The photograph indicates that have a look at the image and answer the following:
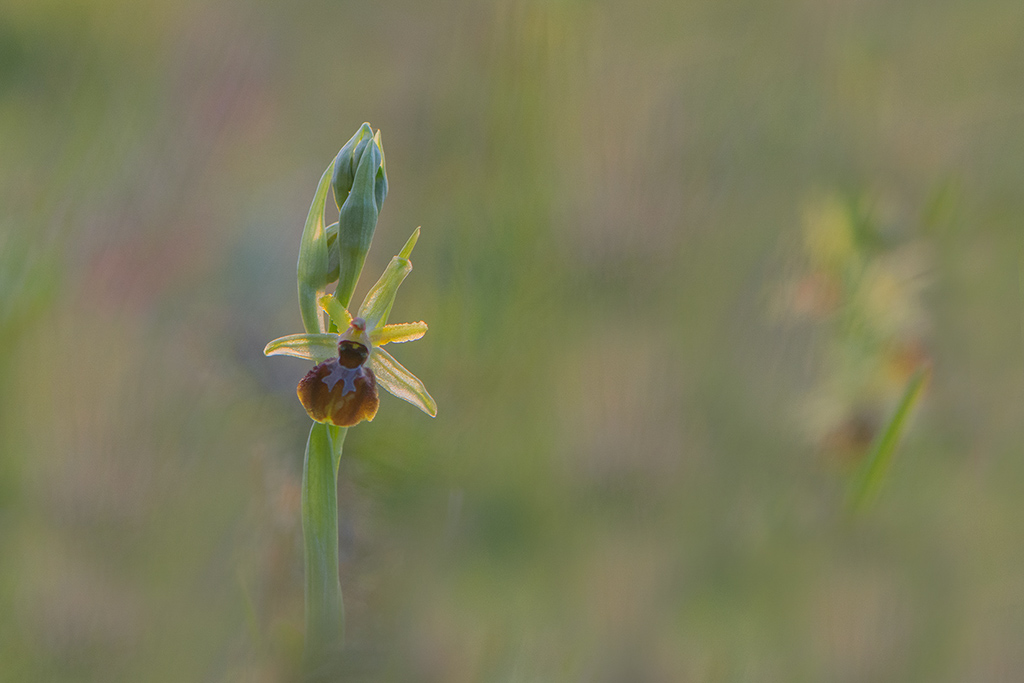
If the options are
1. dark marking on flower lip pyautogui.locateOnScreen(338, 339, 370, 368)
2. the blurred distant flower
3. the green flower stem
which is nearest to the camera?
the green flower stem

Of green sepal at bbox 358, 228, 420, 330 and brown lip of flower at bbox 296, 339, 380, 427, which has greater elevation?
green sepal at bbox 358, 228, 420, 330

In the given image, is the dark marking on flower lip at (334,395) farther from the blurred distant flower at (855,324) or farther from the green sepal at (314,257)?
the blurred distant flower at (855,324)

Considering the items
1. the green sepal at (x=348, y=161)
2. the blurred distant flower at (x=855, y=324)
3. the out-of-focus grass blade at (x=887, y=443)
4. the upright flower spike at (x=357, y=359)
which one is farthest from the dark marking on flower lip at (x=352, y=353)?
the blurred distant flower at (x=855, y=324)

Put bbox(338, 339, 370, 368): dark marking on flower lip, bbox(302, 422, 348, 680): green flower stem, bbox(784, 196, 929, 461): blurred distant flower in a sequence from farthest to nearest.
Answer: bbox(784, 196, 929, 461): blurred distant flower < bbox(338, 339, 370, 368): dark marking on flower lip < bbox(302, 422, 348, 680): green flower stem

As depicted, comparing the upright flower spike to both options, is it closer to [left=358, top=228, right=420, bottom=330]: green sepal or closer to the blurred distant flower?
[left=358, top=228, right=420, bottom=330]: green sepal

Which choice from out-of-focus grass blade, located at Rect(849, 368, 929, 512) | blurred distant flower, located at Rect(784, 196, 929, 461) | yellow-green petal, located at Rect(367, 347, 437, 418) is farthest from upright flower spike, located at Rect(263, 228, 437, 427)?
blurred distant flower, located at Rect(784, 196, 929, 461)
